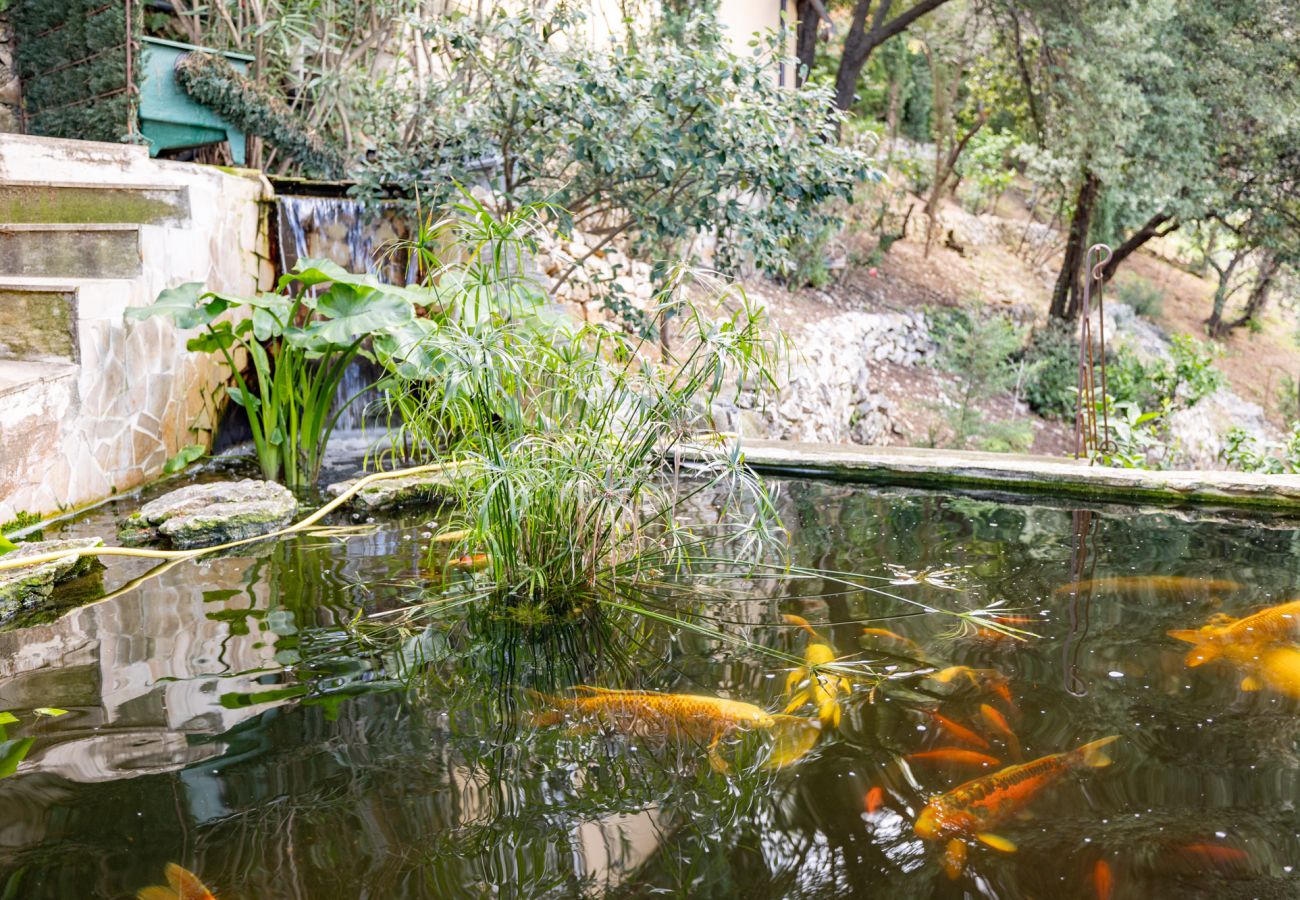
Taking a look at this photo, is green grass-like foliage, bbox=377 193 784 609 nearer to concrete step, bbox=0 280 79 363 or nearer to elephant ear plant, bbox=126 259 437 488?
elephant ear plant, bbox=126 259 437 488

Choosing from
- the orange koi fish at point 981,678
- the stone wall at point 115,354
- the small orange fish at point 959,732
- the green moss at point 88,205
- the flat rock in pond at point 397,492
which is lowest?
the flat rock in pond at point 397,492

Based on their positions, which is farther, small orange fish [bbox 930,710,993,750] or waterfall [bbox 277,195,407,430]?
waterfall [bbox 277,195,407,430]

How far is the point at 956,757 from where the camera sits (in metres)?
2.30

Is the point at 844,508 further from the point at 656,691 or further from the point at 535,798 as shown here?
the point at 535,798

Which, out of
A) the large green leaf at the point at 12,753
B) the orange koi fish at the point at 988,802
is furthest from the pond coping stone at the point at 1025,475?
the large green leaf at the point at 12,753

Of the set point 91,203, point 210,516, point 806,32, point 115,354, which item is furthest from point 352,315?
point 806,32

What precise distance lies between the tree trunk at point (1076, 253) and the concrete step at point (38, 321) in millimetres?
11655

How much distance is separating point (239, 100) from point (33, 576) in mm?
4558

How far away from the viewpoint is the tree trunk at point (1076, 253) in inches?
519

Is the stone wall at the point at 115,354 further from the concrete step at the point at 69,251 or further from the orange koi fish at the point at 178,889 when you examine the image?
the orange koi fish at the point at 178,889

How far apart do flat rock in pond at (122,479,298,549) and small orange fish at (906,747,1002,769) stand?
2.79 meters

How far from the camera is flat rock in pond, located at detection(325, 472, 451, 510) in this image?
4430mm

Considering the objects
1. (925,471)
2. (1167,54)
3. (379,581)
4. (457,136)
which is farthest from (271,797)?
(1167,54)

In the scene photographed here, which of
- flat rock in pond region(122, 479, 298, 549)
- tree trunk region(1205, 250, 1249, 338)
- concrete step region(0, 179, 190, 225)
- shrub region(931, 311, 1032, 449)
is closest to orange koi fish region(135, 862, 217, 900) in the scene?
flat rock in pond region(122, 479, 298, 549)
